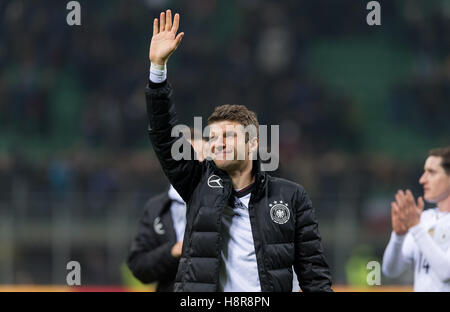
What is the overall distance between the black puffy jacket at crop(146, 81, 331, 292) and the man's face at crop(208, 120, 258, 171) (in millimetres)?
67

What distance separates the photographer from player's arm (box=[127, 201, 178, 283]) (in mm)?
4387

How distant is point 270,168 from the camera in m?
4.49

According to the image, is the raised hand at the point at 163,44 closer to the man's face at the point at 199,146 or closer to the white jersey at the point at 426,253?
the man's face at the point at 199,146

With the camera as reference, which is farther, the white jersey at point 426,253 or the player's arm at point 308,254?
the white jersey at point 426,253

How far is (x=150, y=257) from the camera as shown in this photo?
4488 millimetres

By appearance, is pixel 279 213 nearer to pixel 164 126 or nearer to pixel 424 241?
pixel 164 126

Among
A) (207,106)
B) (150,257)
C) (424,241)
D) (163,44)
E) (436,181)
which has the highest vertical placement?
(207,106)

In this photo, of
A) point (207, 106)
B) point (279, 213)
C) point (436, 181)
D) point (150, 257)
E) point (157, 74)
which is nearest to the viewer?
point (157, 74)

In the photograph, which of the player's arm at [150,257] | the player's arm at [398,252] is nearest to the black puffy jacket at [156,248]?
the player's arm at [150,257]

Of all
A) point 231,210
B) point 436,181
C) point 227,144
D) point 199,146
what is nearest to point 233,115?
point 227,144

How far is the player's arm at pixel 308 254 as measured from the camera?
10.9 ft

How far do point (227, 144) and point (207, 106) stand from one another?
9.88 metres

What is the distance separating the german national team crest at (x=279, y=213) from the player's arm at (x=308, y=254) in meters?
0.08
